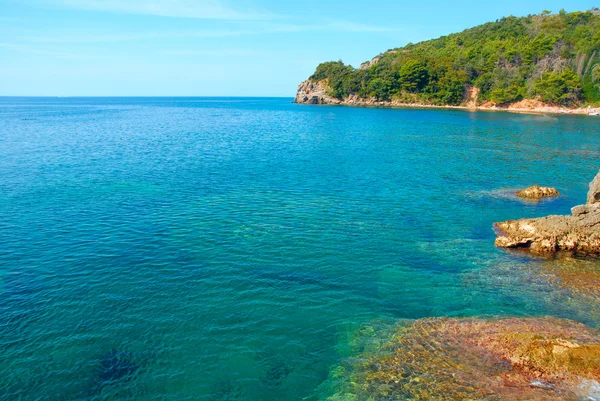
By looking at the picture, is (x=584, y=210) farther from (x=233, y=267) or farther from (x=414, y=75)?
(x=414, y=75)

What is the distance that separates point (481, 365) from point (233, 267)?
15.6 m

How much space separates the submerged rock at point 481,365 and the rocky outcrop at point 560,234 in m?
10.8

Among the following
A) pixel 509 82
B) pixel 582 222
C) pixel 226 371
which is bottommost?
pixel 226 371

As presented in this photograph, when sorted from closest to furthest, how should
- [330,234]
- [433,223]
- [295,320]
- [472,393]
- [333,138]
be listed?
1. [472,393]
2. [295,320]
3. [330,234]
4. [433,223]
5. [333,138]

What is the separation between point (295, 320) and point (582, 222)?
23.3 m

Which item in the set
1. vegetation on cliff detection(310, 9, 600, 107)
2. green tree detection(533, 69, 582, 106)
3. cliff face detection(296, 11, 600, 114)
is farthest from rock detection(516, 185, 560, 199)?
vegetation on cliff detection(310, 9, 600, 107)

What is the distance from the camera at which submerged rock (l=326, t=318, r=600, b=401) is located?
1520cm

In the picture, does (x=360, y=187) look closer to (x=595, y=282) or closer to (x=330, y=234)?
(x=330, y=234)

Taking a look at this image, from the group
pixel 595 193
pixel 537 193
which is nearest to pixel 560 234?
pixel 595 193

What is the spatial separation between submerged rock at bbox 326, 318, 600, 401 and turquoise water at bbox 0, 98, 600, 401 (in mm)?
1793

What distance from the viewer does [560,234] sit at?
29125 millimetres

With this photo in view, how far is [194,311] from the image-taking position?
21.4 m

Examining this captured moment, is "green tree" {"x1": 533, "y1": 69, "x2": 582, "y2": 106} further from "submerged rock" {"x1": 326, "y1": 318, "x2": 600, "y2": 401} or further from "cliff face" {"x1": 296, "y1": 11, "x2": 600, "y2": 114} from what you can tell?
"submerged rock" {"x1": 326, "y1": 318, "x2": 600, "y2": 401}

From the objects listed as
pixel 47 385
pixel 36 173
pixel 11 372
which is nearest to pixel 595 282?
pixel 47 385
